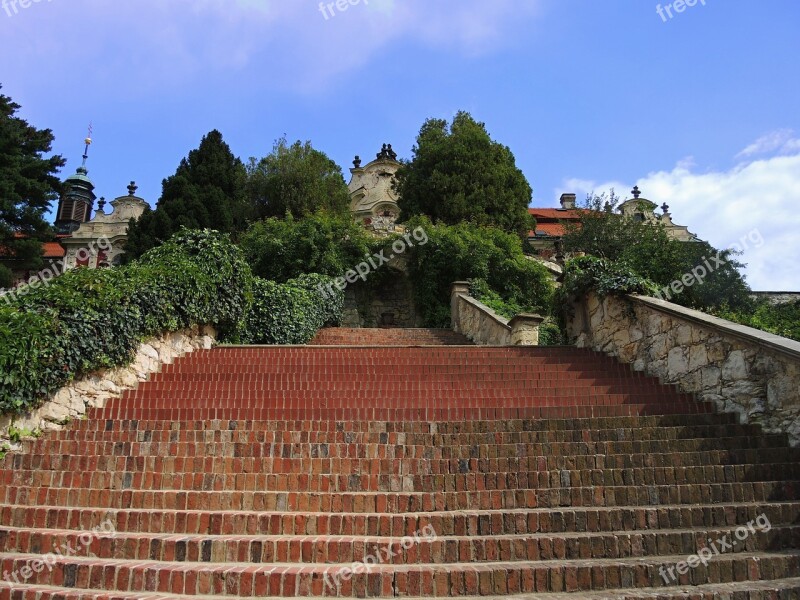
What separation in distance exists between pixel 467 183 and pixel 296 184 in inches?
300

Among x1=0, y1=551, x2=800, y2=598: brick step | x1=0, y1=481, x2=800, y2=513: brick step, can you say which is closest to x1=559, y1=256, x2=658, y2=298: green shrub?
x1=0, y1=481, x2=800, y2=513: brick step

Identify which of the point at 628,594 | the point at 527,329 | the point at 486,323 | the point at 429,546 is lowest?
the point at 628,594

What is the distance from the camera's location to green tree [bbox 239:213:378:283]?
1864cm

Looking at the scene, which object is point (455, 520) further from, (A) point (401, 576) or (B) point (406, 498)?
(A) point (401, 576)

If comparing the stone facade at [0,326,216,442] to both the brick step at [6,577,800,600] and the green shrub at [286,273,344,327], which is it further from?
the green shrub at [286,273,344,327]

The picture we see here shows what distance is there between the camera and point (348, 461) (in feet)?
16.5

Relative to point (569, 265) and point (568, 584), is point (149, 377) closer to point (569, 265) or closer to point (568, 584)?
point (568, 584)

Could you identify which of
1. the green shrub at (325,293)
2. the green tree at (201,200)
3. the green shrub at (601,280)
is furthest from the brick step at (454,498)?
the green tree at (201,200)

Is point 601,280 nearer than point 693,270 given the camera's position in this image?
Yes

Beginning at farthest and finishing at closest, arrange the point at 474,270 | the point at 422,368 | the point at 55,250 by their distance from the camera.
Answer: the point at 55,250
the point at 474,270
the point at 422,368

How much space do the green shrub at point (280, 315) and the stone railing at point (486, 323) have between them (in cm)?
419

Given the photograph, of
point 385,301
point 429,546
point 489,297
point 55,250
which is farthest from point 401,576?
point 55,250

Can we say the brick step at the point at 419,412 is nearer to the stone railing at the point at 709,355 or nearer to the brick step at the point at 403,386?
the stone railing at the point at 709,355

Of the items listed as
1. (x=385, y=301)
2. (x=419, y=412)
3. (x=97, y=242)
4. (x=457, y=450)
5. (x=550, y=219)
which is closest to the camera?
(x=457, y=450)
